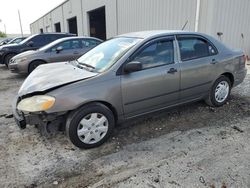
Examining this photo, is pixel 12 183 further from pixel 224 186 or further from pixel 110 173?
pixel 224 186

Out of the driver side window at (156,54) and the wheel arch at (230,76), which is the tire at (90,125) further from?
the wheel arch at (230,76)

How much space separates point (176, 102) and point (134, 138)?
3.37 ft

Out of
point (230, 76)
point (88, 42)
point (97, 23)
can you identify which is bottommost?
point (230, 76)

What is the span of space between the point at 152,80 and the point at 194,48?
1.14m

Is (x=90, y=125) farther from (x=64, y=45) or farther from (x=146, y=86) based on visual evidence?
(x=64, y=45)

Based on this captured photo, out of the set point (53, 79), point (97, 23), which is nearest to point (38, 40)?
point (53, 79)

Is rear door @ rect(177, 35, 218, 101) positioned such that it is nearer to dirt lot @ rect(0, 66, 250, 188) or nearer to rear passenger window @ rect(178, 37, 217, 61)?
rear passenger window @ rect(178, 37, 217, 61)

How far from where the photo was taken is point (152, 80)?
3418 millimetres

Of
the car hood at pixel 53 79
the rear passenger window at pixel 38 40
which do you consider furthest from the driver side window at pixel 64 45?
the car hood at pixel 53 79

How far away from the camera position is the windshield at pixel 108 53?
3.35 metres

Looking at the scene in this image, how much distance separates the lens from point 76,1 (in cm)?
2230

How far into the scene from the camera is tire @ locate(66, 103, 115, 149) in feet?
9.66

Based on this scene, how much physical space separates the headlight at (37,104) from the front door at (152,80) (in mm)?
1028

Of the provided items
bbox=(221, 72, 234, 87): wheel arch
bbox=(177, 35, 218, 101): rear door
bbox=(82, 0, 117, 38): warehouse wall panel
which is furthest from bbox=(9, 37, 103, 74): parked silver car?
bbox=(82, 0, 117, 38): warehouse wall panel
